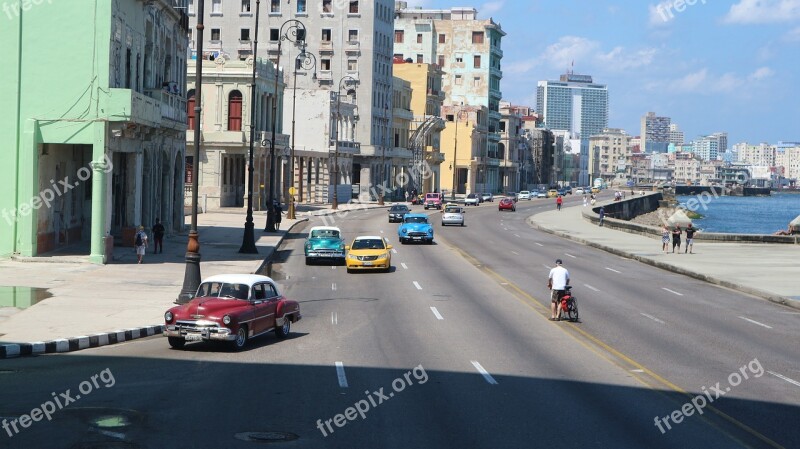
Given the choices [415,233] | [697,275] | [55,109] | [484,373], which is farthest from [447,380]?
[415,233]

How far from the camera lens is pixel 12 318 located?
24.0m

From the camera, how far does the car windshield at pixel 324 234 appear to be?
43.6 m

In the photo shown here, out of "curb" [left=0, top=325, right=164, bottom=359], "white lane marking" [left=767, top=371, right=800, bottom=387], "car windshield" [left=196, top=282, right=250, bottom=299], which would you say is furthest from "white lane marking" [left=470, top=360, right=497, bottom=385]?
"curb" [left=0, top=325, right=164, bottom=359]

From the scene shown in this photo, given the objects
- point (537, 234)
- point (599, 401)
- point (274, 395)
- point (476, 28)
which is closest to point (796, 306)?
point (599, 401)

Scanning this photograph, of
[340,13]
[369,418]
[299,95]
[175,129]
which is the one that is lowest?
[369,418]

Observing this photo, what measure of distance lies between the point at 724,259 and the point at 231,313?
116ft

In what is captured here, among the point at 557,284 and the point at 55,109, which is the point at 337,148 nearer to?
the point at 55,109

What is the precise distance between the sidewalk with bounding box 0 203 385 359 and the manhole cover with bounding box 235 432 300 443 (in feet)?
26.6

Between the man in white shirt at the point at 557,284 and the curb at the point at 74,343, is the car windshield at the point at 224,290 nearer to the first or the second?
the curb at the point at 74,343

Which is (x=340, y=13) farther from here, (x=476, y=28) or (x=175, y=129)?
(x=175, y=129)

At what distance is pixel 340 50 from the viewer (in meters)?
119

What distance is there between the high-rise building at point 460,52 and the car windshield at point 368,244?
416 feet

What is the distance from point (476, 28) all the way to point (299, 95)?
237 ft

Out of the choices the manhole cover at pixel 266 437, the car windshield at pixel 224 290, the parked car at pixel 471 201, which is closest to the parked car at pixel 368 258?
the car windshield at pixel 224 290
